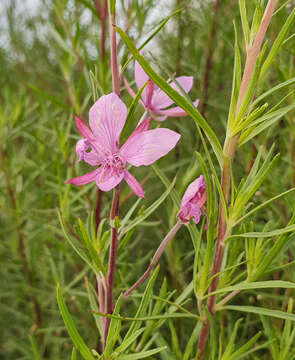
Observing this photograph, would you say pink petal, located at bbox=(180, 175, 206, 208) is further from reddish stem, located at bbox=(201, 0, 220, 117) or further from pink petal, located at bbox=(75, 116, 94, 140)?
reddish stem, located at bbox=(201, 0, 220, 117)

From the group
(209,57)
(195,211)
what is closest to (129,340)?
(195,211)

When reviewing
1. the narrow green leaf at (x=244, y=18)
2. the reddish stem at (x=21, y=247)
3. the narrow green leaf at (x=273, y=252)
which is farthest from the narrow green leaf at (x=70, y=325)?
the reddish stem at (x=21, y=247)

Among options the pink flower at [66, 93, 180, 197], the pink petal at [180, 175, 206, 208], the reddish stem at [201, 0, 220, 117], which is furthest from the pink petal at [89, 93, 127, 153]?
the reddish stem at [201, 0, 220, 117]

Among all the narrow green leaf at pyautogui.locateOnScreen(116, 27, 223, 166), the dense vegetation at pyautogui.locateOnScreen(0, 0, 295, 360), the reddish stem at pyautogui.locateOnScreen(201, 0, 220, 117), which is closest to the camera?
the narrow green leaf at pyautogui.locateOnScreen(116, 27, 223, 166)

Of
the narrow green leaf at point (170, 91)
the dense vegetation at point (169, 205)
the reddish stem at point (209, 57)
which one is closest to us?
the narrow green leaf at point (170, 91)

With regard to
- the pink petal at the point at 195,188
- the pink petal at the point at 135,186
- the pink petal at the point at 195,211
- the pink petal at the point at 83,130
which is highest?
the pink petal at the point at 83,130

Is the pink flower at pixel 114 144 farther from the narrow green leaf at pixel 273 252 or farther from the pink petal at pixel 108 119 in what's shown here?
the narrow green leaf at pixel 273 252

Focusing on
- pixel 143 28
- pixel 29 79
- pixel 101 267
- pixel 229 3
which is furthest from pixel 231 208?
pixel 29 79
